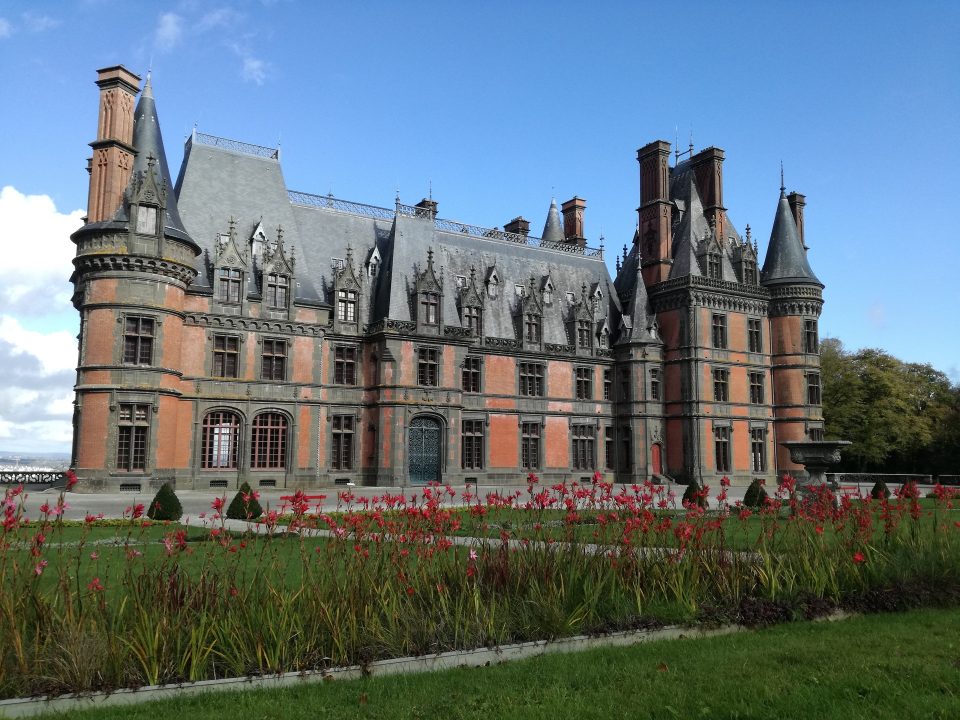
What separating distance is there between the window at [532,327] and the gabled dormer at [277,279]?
15.5m

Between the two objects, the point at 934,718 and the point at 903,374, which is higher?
the point at 903,374

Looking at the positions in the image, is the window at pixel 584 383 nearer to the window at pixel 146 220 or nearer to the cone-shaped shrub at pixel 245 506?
the window at pixel 146 220

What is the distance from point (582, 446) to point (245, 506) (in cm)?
2977

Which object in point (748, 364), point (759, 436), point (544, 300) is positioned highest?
point (544, 300)

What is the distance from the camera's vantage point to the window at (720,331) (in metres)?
50.7

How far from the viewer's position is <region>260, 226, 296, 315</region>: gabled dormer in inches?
1523

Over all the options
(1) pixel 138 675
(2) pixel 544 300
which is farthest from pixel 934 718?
(2) pixel 544 300

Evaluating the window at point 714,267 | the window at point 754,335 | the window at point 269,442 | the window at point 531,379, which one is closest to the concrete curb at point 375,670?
the window at point 269,442

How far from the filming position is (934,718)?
6.59 m

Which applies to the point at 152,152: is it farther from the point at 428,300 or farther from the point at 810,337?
the point at 810,337

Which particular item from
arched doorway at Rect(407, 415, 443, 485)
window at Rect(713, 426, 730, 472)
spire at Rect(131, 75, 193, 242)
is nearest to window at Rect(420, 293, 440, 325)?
arched doorway at Rect(407, 415, 443, 485)

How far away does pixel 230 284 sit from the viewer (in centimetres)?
3816

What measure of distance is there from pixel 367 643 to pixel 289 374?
31.8 meters

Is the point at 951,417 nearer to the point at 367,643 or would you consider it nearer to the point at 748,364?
the point at 748,364
